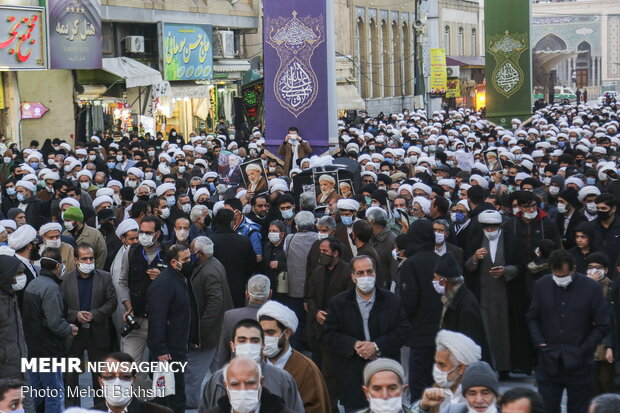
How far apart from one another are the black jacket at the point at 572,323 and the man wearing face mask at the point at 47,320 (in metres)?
3.30

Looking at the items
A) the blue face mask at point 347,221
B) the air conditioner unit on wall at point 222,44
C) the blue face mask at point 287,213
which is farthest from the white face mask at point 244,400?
the air conditioner unit on wall at point 222,44

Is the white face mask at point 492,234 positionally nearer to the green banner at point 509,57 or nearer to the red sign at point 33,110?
the green banner at point 509,57

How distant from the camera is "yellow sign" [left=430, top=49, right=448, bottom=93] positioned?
39969 mm

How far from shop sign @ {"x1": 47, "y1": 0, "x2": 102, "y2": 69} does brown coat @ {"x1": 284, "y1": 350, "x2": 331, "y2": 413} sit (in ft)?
75.3

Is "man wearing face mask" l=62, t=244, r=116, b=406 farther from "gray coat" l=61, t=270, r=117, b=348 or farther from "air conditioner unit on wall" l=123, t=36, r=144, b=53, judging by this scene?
"air conditioner unit on wall" l=123, t=36, r=144, b=53

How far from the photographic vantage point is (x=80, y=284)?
349 inches

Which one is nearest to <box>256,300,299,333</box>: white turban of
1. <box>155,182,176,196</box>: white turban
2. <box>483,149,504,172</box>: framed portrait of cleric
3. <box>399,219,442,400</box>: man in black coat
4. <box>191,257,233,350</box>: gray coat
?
<box>399,219,442,400</box>: man in black coat

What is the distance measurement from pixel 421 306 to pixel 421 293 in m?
0.10

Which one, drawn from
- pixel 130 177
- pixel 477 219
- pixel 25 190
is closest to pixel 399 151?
pixel 130 177

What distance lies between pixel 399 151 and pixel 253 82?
11974mm

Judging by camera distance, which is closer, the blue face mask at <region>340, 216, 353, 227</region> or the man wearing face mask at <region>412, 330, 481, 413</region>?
the man wearing face mask at <region>412, 330, 481, 413</region>

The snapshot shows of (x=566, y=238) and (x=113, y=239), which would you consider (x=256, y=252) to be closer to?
(x=113, y=239)

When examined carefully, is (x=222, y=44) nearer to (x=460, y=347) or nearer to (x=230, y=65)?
(x=230, y=65)

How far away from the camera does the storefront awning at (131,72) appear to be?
1164 inches
